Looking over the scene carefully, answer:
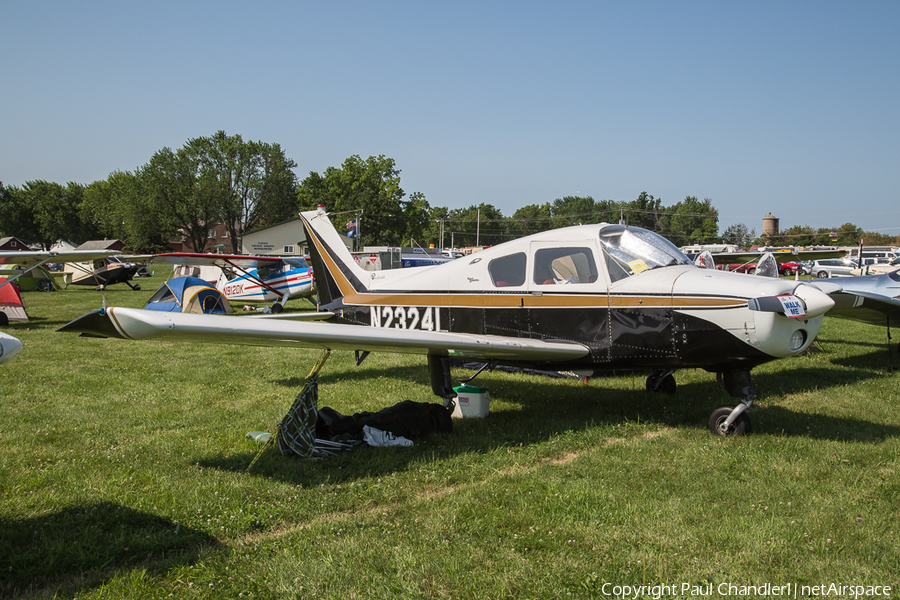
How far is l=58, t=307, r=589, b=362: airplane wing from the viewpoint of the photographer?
11.1 feet

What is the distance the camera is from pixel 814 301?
4.95 meters

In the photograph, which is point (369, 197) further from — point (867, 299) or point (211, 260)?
point (867, 299)

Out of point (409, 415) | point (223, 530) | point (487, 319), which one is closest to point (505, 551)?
point (223, 530)

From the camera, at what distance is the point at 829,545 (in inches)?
133

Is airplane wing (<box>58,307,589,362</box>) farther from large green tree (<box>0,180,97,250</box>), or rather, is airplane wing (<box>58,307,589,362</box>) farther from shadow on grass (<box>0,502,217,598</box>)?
large green tree (<box>0,180,97,250</box>)

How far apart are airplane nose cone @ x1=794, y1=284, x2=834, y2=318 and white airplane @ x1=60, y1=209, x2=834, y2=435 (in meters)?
0.01

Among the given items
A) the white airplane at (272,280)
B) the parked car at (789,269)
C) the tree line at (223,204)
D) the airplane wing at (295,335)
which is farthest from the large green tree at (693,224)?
the airplane wing at (295,335)

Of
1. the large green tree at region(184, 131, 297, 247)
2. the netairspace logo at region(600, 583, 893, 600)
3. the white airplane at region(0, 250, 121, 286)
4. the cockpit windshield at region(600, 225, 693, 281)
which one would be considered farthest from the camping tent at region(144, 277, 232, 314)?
the large green tree at region(184, 131, 297, 247)

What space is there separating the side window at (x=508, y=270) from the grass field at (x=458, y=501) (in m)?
1.66

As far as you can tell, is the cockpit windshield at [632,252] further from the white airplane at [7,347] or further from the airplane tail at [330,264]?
the white airplane at [7,347]

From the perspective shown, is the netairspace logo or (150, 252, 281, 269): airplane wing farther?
(150, 252, 281, 269): airplane wing

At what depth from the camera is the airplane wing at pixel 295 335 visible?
3379 mm

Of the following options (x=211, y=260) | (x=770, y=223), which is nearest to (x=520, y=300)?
(x=211, y=260)

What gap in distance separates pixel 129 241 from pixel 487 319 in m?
74.4
